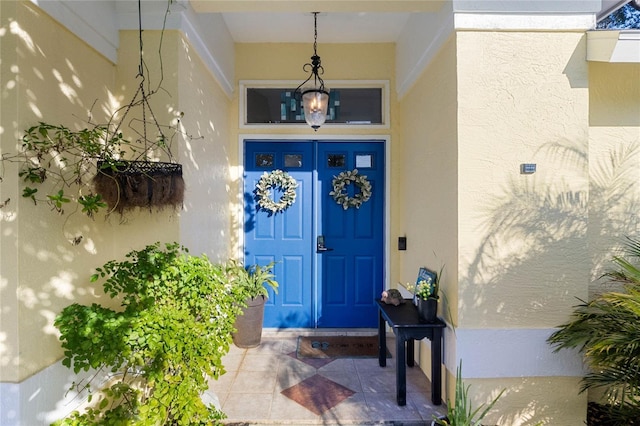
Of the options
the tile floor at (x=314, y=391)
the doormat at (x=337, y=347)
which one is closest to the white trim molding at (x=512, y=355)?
the tile floor at (x=314, y=391)

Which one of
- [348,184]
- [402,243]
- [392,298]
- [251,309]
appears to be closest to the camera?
[392,298]

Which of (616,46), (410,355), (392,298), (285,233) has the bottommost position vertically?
(410,355)

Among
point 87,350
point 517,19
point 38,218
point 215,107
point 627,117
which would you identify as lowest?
point 87,350

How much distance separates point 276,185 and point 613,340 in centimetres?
301

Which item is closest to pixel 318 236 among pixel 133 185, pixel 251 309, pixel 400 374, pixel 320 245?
pixel 320 245

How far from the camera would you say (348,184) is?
376 cm

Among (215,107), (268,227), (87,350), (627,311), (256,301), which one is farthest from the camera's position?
(268,227)

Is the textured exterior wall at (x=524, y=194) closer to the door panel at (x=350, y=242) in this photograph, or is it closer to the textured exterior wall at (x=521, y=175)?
Result: the textured exterior wall at (x=521, y=175)

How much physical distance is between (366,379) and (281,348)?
0.99 m

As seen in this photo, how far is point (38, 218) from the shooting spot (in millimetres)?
1671

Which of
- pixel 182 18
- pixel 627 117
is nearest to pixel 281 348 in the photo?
pixel 182 18

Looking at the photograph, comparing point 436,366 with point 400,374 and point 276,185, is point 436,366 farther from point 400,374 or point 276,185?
point 276,185

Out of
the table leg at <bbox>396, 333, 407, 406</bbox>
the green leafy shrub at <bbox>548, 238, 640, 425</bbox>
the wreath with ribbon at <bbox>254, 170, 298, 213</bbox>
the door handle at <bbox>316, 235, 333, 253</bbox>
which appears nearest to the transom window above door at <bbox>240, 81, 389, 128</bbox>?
the wreath with ribbon at <bbox>254, 170, 298, 213</bbox>

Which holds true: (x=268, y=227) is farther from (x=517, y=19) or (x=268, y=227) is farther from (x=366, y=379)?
(x=517, y=19)
